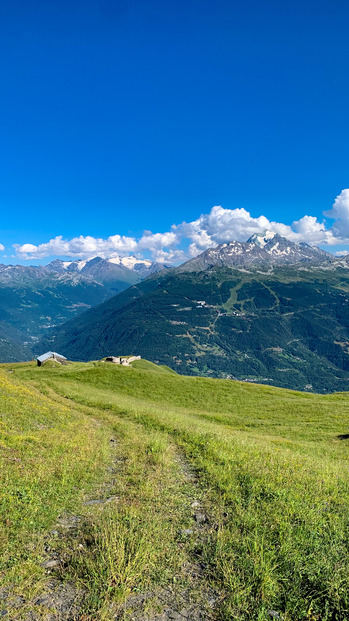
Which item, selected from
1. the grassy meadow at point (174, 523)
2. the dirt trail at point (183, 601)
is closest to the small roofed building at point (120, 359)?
the grassy meadow at point (174, 523)

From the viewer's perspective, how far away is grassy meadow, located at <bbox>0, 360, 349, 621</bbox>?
695 centimetres

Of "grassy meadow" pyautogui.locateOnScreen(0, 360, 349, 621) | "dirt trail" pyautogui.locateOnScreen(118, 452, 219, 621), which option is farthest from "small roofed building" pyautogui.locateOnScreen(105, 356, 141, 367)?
"dirt trail" pyautogui.locateOnScreen(118, 452, 219, 621)

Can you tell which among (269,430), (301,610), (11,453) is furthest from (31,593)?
(269,430)

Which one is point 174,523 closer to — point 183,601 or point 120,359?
point 183,601

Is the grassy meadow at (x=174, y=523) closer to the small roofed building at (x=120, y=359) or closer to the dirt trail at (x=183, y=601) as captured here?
the dirt trail at (x=183, y=601)

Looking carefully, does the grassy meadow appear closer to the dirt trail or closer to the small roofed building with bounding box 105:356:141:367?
the dirt trail

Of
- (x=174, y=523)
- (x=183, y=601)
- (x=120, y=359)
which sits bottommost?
(x=120, y=359)

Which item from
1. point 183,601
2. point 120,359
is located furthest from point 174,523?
point 120,359

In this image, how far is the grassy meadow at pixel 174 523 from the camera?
6953mm

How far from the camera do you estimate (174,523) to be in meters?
10.1

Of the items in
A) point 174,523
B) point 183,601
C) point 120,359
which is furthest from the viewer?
point 120,359

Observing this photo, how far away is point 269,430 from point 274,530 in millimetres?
28896

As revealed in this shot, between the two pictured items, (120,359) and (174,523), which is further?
(120,359)

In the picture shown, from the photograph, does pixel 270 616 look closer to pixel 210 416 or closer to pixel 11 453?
pixel 11 453
